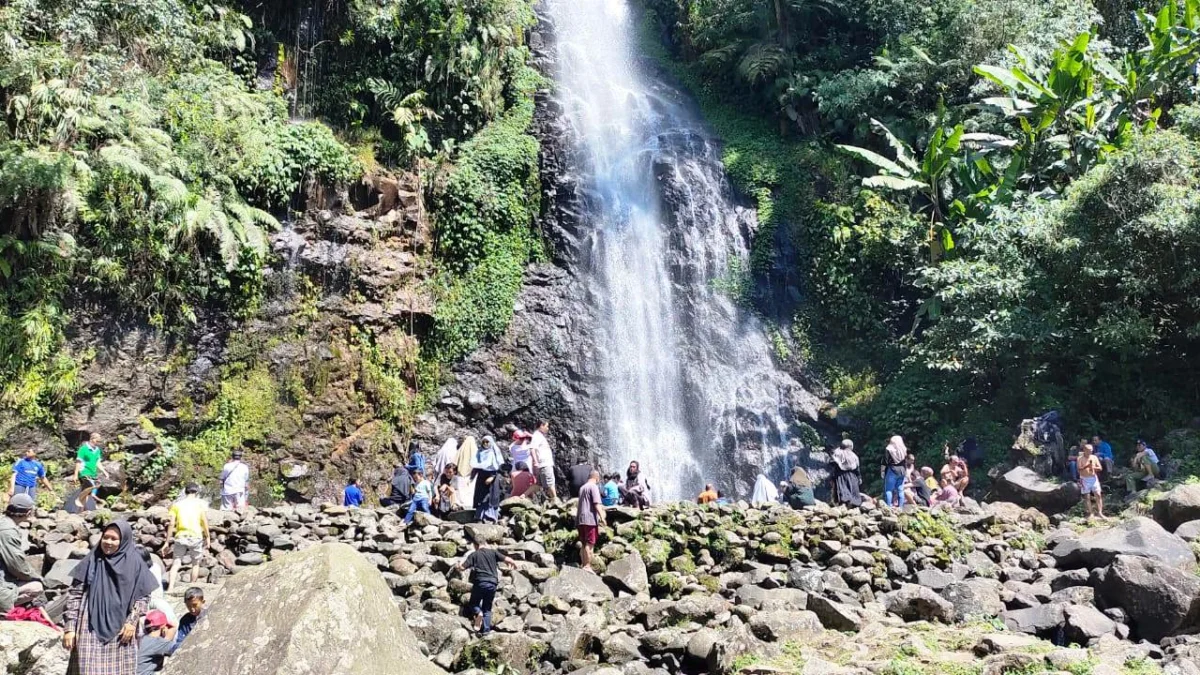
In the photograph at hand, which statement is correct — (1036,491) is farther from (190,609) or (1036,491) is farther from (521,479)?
(190,609)

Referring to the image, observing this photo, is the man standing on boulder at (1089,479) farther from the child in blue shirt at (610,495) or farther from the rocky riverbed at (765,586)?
the child in blue shirt at (610,495)

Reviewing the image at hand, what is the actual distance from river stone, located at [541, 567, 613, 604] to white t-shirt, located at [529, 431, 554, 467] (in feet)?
11.2

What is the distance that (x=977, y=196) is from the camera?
66.0 ft

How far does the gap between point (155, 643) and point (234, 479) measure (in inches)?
250

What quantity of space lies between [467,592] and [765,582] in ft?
11.2

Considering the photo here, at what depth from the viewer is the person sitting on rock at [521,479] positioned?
14445 millimetres

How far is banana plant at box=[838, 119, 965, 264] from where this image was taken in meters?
20.4

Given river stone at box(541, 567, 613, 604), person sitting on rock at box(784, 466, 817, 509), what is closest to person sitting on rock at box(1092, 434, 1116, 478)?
person sitting on rock at box(784, 466, 817, 509)

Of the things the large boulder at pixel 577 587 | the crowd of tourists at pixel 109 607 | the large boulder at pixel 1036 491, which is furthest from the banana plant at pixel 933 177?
the crowd of tourists at pixel 109 607

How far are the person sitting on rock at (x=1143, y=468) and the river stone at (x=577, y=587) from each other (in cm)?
954

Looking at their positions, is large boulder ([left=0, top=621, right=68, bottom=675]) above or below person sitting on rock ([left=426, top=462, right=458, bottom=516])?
below

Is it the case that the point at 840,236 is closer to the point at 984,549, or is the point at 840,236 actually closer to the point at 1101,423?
the point at 1101,423

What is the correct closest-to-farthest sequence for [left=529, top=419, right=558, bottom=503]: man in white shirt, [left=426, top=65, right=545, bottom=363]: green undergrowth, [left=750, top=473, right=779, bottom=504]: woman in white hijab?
[left=529, top=419, right=558, bottom=503]: man in white shirt, [left=750, top=473, right=779, bottom=504]: woman in white hijab, [left=426, top=65, right=545, bottom=363]: green undergrowth

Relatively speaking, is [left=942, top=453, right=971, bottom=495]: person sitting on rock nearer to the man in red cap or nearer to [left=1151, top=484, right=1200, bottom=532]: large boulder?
[left=1151, top=484, right=1200, bottom=532]: large boulder
